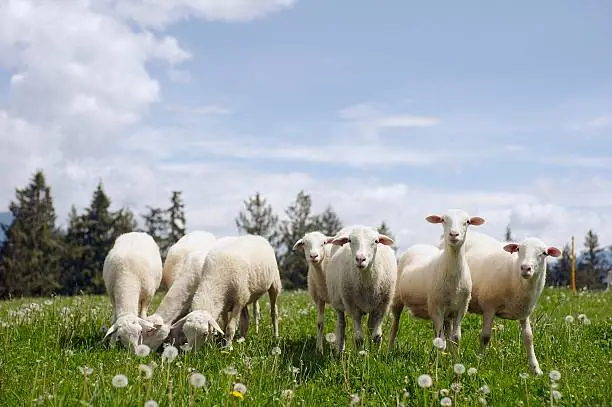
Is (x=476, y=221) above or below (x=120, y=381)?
above

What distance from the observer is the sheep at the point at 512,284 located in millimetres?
8852

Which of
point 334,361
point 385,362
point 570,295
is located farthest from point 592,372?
point 570,295

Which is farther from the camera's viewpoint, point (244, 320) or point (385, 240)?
point (244, 320)

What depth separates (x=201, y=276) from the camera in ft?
37.9

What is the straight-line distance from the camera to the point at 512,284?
30.5 feet

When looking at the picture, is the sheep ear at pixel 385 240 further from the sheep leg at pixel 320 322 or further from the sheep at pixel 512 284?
the sheep leg at pixel 320 322

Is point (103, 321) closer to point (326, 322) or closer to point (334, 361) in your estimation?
point (326, 322)

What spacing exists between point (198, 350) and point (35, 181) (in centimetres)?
5667

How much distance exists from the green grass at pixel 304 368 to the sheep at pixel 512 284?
436mm

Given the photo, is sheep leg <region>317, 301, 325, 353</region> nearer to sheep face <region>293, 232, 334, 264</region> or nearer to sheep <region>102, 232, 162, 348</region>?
sheep face <region>293, 232, 334, 264</region>

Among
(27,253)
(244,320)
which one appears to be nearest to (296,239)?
(27,253)

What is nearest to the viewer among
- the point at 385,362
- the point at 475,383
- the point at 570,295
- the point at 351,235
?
the point at 475,383

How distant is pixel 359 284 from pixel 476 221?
6.36ft

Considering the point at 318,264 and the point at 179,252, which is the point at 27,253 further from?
the point at 318,264
